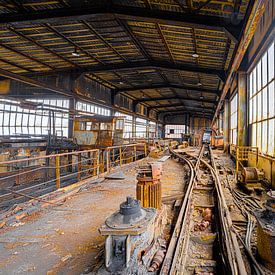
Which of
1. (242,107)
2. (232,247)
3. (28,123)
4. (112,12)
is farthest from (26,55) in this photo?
(232,247)

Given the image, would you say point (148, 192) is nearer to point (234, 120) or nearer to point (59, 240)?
point (59, 240)

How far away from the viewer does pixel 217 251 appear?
369 cm

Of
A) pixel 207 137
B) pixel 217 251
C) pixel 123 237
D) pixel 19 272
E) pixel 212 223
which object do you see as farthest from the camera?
pixel 207 137

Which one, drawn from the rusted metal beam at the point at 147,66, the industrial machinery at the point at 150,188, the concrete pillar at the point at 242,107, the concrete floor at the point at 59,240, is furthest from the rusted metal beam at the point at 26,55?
the concrete pillar at the point at 242,107

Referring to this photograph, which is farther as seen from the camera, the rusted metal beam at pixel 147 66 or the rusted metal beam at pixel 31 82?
the rusted metal beam at pixel 147 66

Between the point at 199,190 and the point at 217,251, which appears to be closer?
the point at 217,251

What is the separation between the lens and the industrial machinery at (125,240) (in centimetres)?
223

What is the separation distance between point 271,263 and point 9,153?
13316 mm

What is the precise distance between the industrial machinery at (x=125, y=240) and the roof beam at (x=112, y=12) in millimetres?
7749

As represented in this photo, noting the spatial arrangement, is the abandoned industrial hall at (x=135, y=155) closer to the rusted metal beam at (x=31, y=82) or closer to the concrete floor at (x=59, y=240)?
the concrete floor at (x=59, y=240)

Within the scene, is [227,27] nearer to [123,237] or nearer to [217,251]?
[217,251]

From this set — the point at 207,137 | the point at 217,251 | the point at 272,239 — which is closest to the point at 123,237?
the point at 272,239

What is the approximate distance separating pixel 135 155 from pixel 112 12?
626cm

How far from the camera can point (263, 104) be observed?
903 cm
